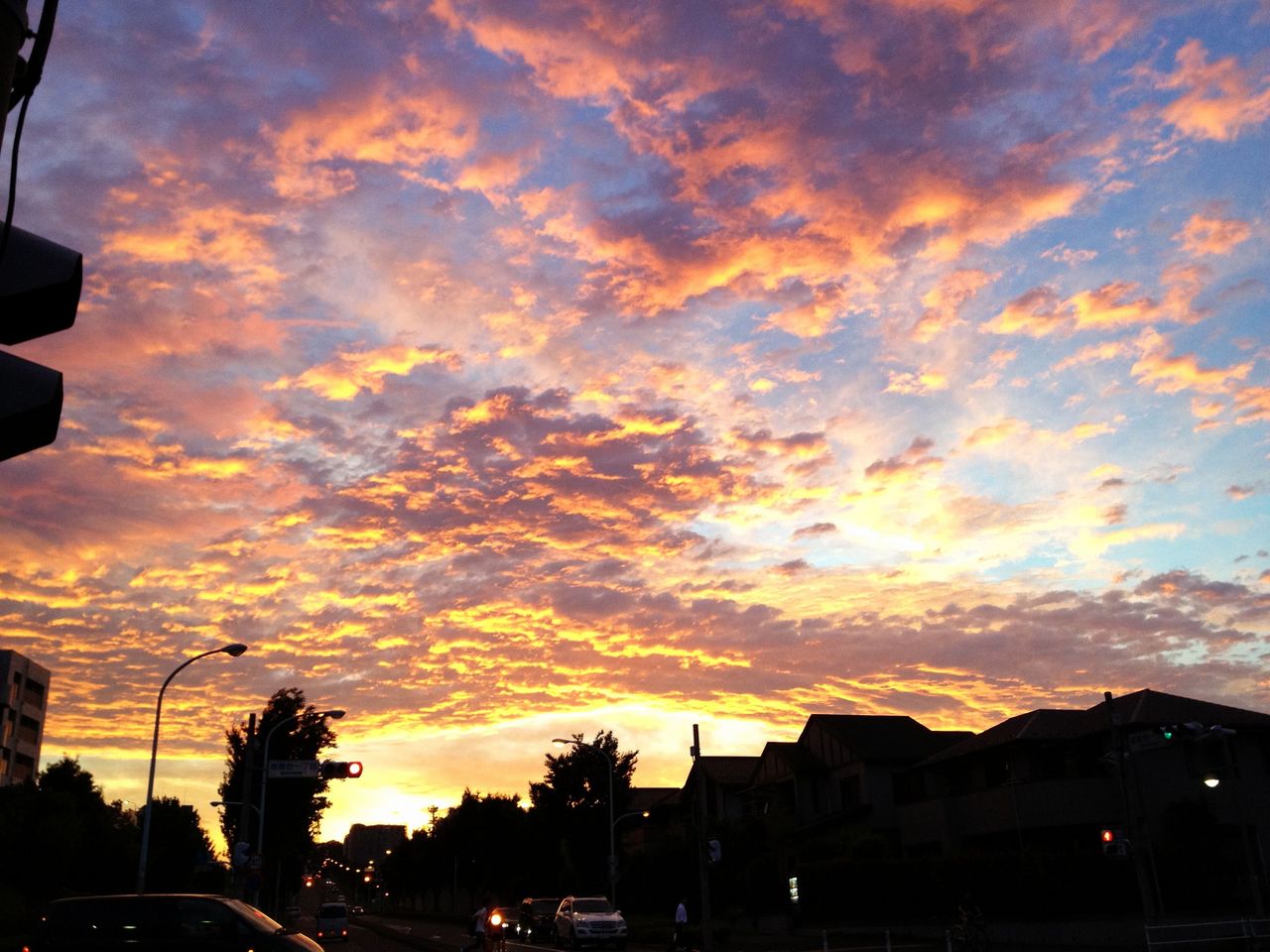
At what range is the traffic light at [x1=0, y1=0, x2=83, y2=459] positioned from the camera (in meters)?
3.09

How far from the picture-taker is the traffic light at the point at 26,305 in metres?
3.09

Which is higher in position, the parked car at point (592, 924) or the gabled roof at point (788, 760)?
the gabled roof at point (788, 760)

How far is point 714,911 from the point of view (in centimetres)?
5953

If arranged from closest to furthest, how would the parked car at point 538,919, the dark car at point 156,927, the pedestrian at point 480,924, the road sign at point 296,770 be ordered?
the dark car at point 156,927, the pedestrian at point 480,924, the road sign at point 296,770, the parked car at point 538,919

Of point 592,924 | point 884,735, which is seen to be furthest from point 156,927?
point 884,735

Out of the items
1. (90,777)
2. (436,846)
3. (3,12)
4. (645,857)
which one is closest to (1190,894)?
(645,857)

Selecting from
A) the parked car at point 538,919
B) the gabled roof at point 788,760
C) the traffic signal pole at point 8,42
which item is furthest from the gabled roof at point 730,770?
the traffic signal pole at point 8,42

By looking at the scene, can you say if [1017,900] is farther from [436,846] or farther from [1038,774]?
[436,846]

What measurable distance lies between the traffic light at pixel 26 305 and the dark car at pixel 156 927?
652 inches

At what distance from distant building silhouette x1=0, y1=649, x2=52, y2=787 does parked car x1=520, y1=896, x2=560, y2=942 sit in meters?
72.3

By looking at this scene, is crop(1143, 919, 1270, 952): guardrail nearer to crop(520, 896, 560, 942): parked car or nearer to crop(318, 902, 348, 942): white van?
crop(520, 896, 560, 942): parked car

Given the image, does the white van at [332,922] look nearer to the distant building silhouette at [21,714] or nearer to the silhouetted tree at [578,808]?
the silhouetted tree at [578,808]

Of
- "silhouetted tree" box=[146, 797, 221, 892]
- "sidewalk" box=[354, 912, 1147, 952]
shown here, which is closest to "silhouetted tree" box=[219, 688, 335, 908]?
"silhouetted tree" box=[146, 797, 221, 892]

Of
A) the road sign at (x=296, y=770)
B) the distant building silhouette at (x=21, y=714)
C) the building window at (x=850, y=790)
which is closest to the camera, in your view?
the road sign at (x=296, y=770)
